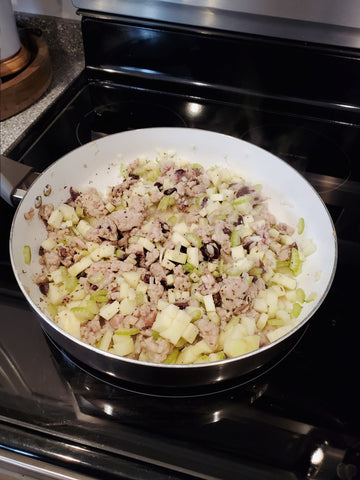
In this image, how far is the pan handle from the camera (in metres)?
0.97

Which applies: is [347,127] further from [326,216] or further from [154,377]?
[154,377]

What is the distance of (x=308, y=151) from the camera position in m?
1.23

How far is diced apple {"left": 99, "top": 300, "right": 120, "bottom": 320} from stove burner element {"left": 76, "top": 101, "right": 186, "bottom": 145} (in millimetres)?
598

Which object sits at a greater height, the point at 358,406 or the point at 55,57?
the point at 55,57

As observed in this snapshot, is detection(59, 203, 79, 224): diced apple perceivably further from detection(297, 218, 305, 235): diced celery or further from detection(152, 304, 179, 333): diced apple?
detection(297, 218, 305, 235): diced celery

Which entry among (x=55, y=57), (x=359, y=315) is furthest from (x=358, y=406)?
(x=55, y=57)

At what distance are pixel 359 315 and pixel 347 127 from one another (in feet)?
2.18

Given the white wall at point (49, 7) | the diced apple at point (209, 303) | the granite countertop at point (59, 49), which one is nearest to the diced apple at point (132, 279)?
the diced apple at point (209, 303)

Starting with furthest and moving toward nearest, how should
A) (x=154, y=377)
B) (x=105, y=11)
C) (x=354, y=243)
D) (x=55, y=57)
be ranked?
(x=55, y=57)
(x=105, y=11)
(x=354, y=243)
(x=154, y=377)

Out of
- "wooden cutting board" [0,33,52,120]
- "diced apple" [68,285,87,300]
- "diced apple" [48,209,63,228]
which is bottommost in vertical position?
"diced apple" [68,285,87,300]

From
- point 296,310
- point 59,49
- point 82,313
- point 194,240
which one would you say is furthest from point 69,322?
point 59,49

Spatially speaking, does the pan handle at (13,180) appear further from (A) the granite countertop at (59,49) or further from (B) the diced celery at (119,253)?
(A) the granite countertop at (59,49)

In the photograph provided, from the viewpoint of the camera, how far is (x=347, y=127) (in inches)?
50.5

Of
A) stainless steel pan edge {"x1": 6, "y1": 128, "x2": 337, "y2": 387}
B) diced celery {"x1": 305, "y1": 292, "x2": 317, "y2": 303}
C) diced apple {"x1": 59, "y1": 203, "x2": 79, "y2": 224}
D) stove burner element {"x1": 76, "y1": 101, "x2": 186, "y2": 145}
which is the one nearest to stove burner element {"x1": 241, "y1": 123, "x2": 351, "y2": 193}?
stainless steel pan edge {"x1": 6, "y1": 128, "x2": 337, "y2": 387}
